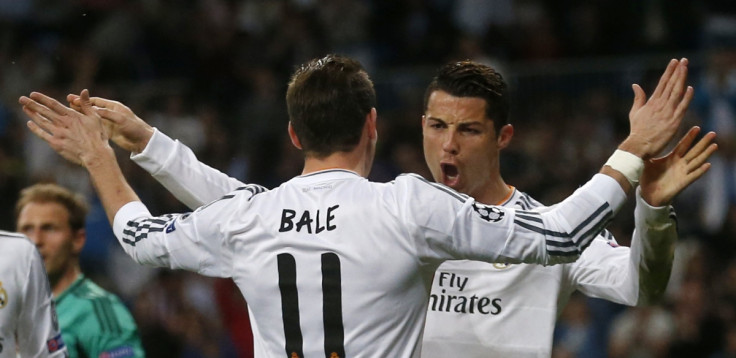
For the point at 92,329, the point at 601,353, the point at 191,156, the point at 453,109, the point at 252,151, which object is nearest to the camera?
the point at 191,156

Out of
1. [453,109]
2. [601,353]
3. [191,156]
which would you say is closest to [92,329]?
[191,156]

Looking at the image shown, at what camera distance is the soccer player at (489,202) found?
Answer: 4.43 metres

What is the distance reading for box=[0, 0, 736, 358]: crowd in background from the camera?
10344 millimetres

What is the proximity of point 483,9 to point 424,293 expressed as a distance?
399 inches

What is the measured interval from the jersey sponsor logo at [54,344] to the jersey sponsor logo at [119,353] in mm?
926

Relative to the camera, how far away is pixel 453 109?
16.7 feet

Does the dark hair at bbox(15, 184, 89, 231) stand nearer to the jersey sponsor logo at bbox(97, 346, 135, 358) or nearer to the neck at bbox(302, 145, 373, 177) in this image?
the jersey sponsor logo at bbox(97, 346, 135, 358)

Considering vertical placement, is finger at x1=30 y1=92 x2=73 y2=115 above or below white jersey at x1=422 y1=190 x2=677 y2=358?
above

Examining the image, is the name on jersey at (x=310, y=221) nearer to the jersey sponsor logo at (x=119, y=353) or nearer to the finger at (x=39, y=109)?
the finger at (x=39, y=109)

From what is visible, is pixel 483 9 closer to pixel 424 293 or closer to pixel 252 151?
pixel 252 151

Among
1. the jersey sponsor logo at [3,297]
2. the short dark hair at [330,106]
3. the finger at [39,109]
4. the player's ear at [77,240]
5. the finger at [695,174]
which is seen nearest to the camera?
the short dark hair at [330,106]

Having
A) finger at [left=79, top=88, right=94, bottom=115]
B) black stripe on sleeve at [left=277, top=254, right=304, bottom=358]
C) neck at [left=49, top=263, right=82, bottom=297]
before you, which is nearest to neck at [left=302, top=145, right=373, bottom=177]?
black stripe on sleeve at [left=277, top=254, right=304, bottom=358]

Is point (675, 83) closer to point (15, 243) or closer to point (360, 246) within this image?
point (360, 246)

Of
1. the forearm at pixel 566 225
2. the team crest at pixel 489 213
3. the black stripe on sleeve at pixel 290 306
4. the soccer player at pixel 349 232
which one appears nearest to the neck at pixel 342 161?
the soccer player at pixel 349 232
